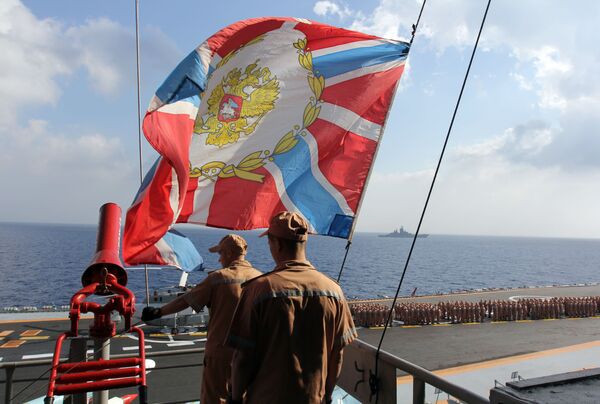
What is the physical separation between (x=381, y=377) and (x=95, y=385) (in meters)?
2.14

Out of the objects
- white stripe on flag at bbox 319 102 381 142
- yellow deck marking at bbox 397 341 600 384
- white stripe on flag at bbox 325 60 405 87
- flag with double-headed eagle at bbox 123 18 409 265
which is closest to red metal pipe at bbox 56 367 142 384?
flag with double-headed eagle at bbox 123 18 409 265

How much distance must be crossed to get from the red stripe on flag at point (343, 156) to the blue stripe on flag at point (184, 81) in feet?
4.89

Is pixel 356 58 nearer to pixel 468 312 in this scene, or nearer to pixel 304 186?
pixel 304 186

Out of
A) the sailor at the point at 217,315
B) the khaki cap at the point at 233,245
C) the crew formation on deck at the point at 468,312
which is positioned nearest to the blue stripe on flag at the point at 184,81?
the khaki cap at the point at 233,245

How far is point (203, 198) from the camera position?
5211 millimetres

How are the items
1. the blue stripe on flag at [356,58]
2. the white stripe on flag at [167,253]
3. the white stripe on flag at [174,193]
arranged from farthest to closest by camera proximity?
1. the blue stripe on flag at [356,58]
2. the white stripe on flag at [167,253]
3. the white stripe on flag at [174,193]

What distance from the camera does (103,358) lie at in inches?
134

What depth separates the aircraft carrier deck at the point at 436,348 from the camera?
507 inches

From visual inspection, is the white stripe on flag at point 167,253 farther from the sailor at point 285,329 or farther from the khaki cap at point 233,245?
the sailor at point 285,329

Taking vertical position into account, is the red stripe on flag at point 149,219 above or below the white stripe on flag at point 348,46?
below

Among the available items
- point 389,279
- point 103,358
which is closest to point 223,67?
point 103,358

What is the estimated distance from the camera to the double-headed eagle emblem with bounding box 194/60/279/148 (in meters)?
5.35

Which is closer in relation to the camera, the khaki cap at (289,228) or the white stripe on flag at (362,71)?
the khaki cap at (289,228)

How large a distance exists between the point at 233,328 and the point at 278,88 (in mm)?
3939
